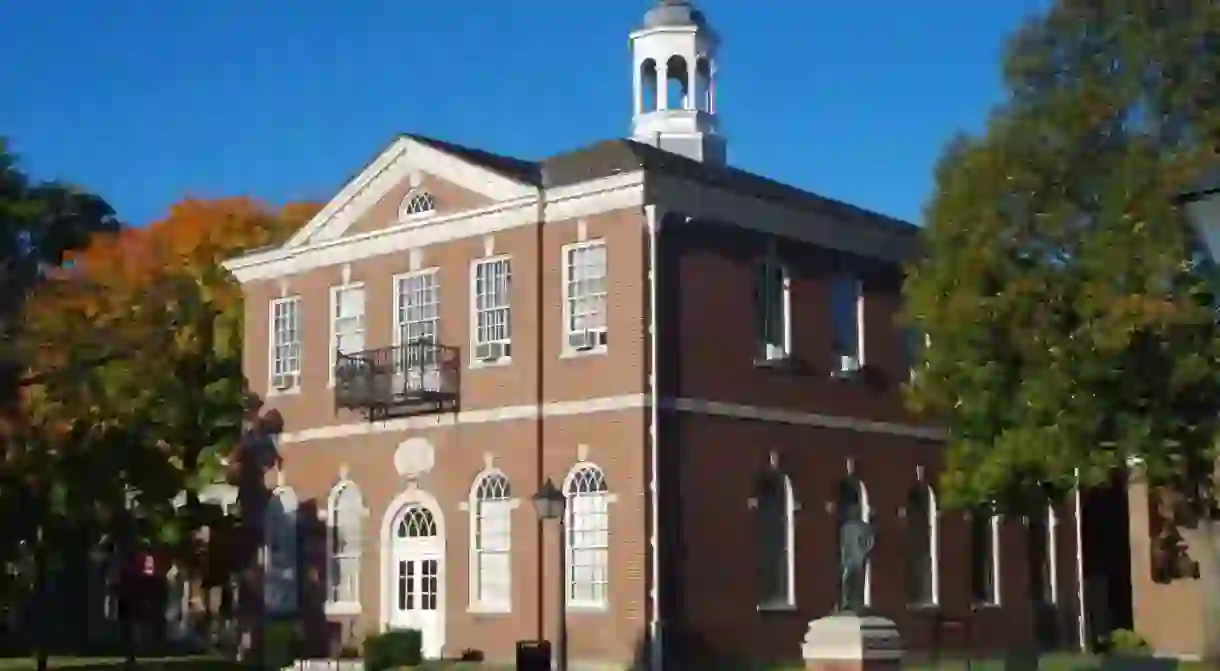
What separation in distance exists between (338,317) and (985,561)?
15079 mm

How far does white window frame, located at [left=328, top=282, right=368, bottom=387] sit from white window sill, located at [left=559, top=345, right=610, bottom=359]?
5.84 metres

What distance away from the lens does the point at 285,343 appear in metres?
38.4

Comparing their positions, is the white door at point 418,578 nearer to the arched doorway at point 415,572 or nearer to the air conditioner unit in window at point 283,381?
the arched doorway at point 415,572

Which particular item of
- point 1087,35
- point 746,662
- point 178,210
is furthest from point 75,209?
point 1087,35

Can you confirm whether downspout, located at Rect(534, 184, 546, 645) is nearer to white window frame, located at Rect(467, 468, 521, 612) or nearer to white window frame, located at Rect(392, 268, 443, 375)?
white window frame, located at Rect(467, 468, 521, 612)

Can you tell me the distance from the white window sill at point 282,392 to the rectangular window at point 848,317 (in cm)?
1152

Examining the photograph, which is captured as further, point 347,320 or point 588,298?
point 347,320

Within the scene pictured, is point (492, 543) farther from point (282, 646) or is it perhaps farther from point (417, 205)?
point (417, 205)

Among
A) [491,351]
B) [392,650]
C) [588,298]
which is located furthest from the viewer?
[491,351]

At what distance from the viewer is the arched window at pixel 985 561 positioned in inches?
1515

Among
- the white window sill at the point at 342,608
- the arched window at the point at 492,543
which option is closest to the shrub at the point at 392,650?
the arched window at the point at 492,543

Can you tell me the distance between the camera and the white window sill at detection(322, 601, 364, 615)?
3572cm

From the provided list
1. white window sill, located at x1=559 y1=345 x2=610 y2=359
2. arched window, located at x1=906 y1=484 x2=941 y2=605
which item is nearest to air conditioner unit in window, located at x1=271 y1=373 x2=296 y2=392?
white window sill, located at x1=559 y1=345 x2=610 y2=359

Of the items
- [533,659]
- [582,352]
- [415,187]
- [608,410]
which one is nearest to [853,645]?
[533,659]
